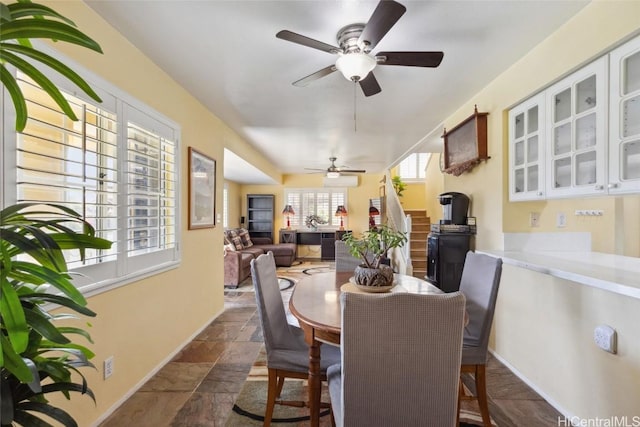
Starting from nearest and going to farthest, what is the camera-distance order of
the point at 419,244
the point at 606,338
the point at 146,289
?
the point at 606,338 < the point at 146,289 < the point at 419,244

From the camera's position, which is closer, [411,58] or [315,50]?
[411,58]

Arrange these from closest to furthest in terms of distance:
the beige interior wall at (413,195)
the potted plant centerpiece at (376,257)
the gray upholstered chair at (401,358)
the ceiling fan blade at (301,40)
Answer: the gray upholstered chair at (401,358), the ceiling fan blade at (301,40), the potted plant centerpiece at (376,257), the beige interior wall at (413,195)

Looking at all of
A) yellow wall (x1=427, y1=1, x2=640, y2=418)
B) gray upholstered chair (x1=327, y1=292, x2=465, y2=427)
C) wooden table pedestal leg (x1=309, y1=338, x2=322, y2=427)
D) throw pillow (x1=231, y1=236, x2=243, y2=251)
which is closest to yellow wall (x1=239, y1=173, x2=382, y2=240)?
throw pillow (x1=231, y1=236, x2=243, y2=251)

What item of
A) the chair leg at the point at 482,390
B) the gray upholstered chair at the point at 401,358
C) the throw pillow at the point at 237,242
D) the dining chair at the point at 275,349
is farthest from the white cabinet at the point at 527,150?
the throw pillow at the point at 237,242

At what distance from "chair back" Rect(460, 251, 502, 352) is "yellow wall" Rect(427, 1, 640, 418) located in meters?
0.55

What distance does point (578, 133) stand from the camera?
6.16ft

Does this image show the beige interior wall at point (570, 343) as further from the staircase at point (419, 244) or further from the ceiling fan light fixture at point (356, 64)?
the staircase at point (419, 244)

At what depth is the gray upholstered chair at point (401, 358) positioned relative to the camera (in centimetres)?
105

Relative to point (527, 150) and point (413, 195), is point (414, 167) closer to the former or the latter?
point (413, 195)

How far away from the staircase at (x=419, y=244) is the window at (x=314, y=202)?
7.30ft

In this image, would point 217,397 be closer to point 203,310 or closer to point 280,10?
point 203,310

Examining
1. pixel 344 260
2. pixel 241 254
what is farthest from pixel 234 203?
pixel 344 260

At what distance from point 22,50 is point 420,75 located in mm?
2486

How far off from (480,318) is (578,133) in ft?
4.49
